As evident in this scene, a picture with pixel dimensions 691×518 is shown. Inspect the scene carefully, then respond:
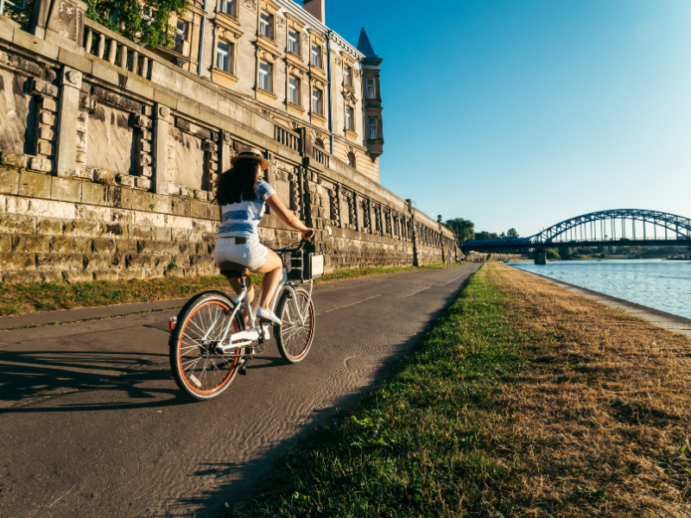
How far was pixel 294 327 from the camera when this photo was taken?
147 inches

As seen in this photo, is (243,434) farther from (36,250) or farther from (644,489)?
(36,250)

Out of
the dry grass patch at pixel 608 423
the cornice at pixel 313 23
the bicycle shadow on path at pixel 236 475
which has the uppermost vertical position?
the cornice at pixel 313 23

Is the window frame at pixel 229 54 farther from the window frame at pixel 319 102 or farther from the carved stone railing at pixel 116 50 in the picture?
the carved stone railing at pixel 116 50

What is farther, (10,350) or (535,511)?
(10,350)

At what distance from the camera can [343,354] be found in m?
4.11

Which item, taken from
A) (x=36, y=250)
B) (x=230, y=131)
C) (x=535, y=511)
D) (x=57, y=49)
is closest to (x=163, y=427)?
(x=535, y=511)

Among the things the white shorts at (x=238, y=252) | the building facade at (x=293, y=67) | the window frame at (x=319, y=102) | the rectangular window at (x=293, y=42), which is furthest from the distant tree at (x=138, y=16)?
the white shorts at (x=238, y=252)

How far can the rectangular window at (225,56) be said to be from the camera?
21.2 meters

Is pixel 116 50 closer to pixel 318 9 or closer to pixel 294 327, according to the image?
pixel 294 327

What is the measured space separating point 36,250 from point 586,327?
8959mm

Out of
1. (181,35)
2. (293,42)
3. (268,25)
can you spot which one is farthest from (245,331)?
(293,42)

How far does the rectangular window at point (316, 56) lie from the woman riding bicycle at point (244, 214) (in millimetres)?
28244

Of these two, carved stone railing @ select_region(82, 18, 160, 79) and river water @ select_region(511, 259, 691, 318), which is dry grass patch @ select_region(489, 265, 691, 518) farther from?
carved stone railing @ select_region(82, 18, 160, 79)

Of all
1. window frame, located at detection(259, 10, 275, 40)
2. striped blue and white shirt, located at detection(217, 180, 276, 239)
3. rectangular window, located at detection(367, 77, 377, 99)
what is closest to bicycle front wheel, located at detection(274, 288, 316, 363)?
striped blue and white shirt, located at detection(217, 180, 276, 239)
